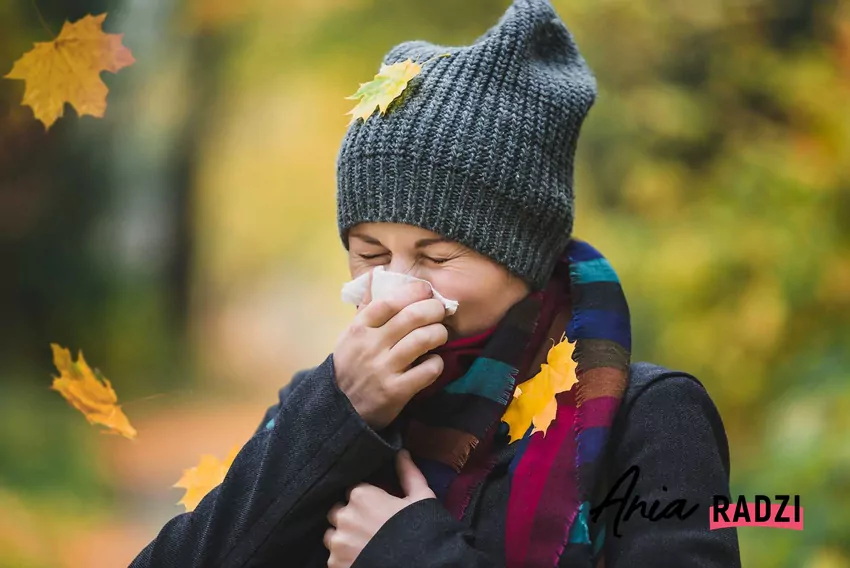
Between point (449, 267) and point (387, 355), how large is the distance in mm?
183

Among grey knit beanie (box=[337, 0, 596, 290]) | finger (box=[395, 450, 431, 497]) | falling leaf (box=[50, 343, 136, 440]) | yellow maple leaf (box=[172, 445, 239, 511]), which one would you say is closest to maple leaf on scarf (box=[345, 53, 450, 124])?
grey knit beanie (box=[337, 0, 596, 290])

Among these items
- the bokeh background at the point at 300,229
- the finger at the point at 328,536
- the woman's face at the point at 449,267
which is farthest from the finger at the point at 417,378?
the bokeh background at the point at 300,229

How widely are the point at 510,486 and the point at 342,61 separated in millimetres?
2392

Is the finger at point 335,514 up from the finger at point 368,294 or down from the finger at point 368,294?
down

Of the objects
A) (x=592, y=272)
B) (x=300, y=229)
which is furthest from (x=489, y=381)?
(x=300, y=229)

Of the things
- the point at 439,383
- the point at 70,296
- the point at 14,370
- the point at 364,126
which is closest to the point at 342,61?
the point at 70,296

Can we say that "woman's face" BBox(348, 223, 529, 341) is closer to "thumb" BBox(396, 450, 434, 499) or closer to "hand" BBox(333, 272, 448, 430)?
"hand" BBox(333, 272, 448, 430)

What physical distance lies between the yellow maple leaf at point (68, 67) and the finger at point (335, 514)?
0.96m

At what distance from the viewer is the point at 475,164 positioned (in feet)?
4.16

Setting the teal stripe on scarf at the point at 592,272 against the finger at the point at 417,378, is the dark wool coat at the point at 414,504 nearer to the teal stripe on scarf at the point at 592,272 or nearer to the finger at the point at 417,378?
the finger at the point at 417,378

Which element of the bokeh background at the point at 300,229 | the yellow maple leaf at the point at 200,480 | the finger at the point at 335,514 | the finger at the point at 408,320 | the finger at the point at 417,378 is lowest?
the finger at the point at 335,514

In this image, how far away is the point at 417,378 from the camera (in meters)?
1.17

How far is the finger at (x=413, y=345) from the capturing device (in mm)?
1168

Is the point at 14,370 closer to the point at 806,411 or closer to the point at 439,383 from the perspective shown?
the point at 439,383
